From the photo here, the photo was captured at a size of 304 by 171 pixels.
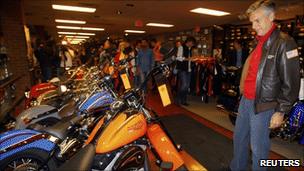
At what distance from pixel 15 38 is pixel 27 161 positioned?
4.86 meters

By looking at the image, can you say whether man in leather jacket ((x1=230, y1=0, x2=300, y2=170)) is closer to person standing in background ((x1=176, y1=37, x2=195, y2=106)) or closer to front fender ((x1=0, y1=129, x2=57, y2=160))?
front fender ((x1=0, y1=129, x2=57, y2=160))

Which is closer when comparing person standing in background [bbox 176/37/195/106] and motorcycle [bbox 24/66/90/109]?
motorcycle [bbox 24/66/90/109]

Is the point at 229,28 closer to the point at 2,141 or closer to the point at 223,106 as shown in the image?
the point at 223,106

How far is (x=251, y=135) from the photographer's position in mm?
1744

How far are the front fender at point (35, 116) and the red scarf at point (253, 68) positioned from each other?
208 cm

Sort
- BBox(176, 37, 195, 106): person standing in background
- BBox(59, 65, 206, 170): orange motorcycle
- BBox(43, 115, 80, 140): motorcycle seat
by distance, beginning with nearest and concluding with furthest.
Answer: BBox(59, 65, 206, 170): orange motorcycle → BBox(43, 115, 80, 140): motorcycle seat → BBox(176, 37, 195, 106): person standing in background

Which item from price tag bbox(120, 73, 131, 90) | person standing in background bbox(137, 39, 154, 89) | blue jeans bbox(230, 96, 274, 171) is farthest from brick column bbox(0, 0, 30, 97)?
blue jeans bbox(230, 96, 274, 171)

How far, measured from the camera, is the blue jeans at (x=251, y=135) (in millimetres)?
1670

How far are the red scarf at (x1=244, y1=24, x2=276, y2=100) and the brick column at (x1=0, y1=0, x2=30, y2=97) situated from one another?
18.0 ft

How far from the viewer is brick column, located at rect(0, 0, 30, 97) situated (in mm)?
5230

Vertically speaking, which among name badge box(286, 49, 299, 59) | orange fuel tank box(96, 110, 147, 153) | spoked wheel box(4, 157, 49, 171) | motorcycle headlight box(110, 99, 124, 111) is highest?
name badge box(286, 49, 299, 59)

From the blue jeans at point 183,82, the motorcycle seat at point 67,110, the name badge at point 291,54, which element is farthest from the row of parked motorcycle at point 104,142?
the blue jeans at point 183,82

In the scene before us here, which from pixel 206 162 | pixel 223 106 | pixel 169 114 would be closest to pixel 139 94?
pixel 206 162

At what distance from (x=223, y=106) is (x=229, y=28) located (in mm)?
6682
